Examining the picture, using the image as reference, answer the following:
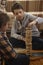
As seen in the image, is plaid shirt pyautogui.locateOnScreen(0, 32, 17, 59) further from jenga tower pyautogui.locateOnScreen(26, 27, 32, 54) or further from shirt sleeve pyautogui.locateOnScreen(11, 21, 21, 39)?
shirt sleeve pyautogui.locateOnScreen(11, 21, 21, 39)

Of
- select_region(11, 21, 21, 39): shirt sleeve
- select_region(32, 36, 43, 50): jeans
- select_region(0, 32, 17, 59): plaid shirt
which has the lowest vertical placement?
select_region(32, 36, 43, 50): jeans

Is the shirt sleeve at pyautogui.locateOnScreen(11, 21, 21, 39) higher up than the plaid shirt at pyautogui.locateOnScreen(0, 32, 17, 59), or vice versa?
the plaid shirt at pyautogui.locateOnScreen(0, 32, 17, 59)

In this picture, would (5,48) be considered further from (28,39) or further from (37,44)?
(37,44)

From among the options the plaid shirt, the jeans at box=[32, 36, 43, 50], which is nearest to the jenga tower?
the jeans at box=[32, 36, 43, 50]

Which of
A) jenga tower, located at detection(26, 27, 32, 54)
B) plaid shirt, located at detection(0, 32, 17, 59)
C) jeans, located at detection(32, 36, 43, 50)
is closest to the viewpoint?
plaid shirt, located at detection(0, 32, 17, 59)

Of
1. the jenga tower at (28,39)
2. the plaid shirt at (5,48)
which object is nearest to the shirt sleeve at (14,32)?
the jenga tower at (28,39)

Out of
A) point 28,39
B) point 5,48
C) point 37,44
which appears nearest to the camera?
point 5,48

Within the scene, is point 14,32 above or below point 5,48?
below

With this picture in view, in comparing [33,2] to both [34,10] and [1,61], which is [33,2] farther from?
[1,61]

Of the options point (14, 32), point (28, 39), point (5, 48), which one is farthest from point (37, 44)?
point (5, 48)

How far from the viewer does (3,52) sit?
58.8 inches

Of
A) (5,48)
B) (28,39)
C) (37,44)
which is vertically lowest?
(37,44)

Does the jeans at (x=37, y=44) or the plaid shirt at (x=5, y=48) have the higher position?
the plaid shirt at (x=5, y=48)

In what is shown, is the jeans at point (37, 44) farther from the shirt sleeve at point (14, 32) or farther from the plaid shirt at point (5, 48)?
the plaid shirt at point (5, 48)
